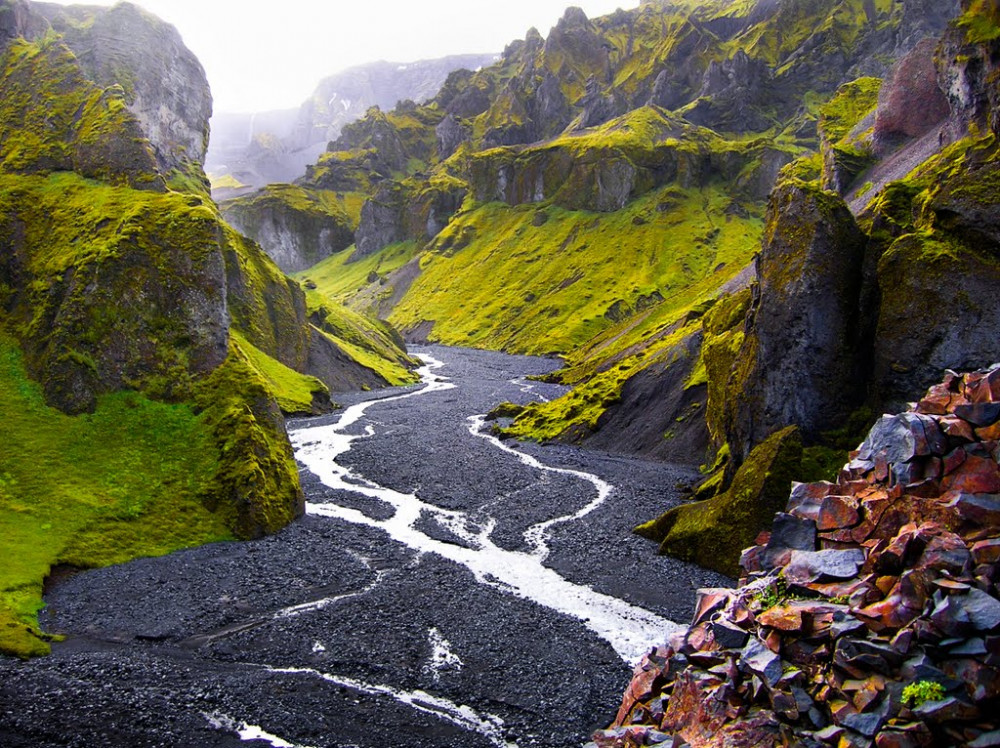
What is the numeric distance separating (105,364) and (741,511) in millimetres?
44551

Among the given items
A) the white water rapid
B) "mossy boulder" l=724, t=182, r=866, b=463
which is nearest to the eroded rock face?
the white water rapid

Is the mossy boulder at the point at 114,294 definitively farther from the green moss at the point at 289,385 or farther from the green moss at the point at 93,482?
the green moss at the point at 289,385

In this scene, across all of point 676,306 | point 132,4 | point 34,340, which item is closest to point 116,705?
point 34,340

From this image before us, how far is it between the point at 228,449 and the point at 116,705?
77.1 ft

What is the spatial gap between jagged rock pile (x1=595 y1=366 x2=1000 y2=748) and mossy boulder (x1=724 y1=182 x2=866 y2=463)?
20.7 m

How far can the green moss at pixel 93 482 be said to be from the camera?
36.7 meters

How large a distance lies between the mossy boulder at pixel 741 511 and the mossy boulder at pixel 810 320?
248 cm

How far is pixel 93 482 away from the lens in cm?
4275

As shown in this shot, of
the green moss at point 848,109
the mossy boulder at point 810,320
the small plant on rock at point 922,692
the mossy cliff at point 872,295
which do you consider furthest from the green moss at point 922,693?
the green moss at point 848,109

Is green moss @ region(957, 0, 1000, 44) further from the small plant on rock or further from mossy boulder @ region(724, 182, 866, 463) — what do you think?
the small plant on rock

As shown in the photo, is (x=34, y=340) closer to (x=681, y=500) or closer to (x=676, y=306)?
(x=681, y=500)

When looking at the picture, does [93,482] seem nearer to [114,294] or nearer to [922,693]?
[114,294]

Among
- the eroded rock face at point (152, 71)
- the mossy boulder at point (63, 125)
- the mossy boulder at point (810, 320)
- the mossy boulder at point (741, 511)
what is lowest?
the mossy boulder at point (741, 511)

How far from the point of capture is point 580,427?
72.8 metres
